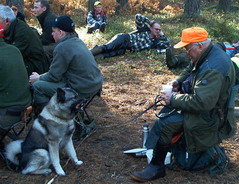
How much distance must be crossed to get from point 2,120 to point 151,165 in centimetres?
193

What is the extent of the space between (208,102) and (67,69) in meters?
2.15

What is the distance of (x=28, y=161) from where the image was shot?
3945 millimetres

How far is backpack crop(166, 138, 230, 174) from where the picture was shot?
4008 millimetres

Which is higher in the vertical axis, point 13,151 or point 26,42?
point 26,42

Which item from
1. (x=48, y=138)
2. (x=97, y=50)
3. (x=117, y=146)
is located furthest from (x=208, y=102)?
(x=97, y=50)

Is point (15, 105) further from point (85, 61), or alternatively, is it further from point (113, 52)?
point (113, 52)

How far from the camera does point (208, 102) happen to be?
11.3 ft

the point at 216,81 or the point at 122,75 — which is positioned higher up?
the point at 216,81

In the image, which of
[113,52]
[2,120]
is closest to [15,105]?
[2,120]

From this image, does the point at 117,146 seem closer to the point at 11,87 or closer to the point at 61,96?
the point at 61,96

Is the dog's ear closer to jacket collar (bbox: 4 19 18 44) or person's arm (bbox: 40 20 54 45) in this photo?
jacket collar (bbox: 4 19 18 44)

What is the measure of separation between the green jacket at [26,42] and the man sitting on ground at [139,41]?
3.65m

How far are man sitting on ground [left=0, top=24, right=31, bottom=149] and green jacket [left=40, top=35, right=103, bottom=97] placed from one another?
56 cm

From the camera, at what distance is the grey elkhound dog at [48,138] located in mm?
3924
